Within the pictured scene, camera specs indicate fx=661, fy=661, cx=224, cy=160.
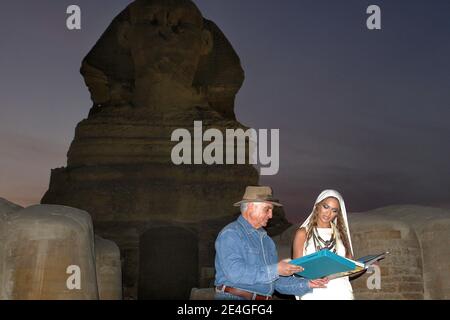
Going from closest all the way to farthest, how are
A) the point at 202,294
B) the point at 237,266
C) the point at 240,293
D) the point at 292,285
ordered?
the point at 237,266 → the point at 240,293 → the point at 292,285 → the point at 202,294

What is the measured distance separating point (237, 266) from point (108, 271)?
30.3 ft

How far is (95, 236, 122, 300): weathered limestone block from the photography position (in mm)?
12445

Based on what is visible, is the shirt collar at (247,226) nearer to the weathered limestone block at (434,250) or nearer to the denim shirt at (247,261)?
the denim shirt at (247,261)

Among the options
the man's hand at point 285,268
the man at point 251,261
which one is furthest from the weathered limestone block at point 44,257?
the man's hand at point 285,268

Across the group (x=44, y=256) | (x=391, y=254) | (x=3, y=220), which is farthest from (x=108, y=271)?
(x=391, y=254)

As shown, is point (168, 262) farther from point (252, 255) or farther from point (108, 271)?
point (252, 255)

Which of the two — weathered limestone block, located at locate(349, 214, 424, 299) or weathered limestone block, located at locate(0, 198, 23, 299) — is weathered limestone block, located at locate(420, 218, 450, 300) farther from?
weathered limestone block, located at locate(0, 198, 23, 299)

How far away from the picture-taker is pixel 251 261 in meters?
4.17

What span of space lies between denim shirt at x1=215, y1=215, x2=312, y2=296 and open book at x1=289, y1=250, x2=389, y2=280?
0.52ft

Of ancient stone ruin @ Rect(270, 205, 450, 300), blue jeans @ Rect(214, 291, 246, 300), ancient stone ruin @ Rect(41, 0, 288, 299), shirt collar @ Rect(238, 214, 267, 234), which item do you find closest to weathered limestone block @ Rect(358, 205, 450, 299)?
ancient stone ruin @ Rect(270, 205, 450, 300)

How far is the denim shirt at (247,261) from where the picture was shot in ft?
13.1
